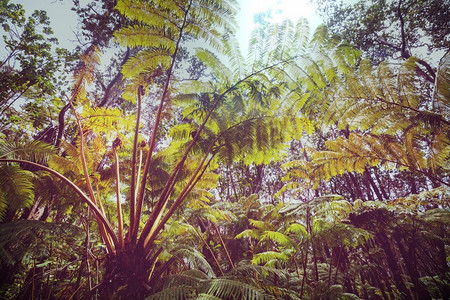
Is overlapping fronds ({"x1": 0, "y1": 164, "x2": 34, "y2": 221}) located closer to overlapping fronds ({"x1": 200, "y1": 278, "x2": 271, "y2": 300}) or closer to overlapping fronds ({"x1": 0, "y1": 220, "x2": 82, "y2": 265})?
overlapping fronds ({"x1": 0, "y1": 220, "x2": 82, "y2": 265})

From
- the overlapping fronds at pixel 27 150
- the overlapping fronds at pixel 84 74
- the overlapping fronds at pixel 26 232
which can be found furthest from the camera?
the overlapping fronds at pixel 84 74

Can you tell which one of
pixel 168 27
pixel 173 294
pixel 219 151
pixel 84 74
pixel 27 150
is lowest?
pixel 173 294

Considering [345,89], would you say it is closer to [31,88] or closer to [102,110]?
[102,110]

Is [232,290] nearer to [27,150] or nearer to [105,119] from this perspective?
[27,150]

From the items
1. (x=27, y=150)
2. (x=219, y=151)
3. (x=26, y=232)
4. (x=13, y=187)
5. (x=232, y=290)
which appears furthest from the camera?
(x=219, y=151)

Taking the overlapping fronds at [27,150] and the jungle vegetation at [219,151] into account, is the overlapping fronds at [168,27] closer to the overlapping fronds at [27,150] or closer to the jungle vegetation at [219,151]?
the jungle vegetation at [219,151]

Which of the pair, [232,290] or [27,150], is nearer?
[232,290]

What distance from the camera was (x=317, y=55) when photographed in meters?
2.50

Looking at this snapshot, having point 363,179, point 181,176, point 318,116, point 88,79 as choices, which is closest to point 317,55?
point 318,116

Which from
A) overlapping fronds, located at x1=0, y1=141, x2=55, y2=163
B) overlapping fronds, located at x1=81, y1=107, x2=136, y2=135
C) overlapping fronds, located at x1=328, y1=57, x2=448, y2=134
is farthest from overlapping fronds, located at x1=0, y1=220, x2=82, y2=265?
overlapping fronds, located at x1=328, y1=57, x2=448, y2=134

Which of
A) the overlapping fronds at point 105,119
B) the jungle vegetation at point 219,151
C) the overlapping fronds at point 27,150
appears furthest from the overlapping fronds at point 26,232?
the overlapping fronds at point 105,119

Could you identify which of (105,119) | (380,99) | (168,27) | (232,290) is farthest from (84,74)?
(380,99)

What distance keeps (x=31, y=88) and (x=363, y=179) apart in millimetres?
14293

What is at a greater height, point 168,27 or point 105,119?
point 168,27
